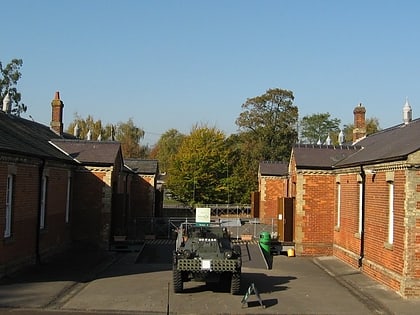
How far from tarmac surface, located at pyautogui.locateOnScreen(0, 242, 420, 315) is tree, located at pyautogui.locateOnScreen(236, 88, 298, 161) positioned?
43.2 meters

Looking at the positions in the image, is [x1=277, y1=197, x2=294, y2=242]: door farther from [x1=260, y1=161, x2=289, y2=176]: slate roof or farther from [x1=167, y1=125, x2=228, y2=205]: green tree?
[x1=167, y1=125, x2=228, y2=205]: green tree

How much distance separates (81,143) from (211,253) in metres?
13.4

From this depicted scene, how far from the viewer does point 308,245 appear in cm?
2386

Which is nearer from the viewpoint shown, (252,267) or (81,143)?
(252,267)

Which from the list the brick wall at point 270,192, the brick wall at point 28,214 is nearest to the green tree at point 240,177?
the brick wall at point 270,192

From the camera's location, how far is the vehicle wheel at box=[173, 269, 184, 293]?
46.9 ft

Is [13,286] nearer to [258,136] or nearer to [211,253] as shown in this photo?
[211,253]

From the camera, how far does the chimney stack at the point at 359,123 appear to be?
32406 millimetres

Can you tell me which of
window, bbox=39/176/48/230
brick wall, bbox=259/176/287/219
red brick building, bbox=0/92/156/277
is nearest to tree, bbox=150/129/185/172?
brick wall, bbox=259/176/287/219

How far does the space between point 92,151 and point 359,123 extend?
16.3 metres

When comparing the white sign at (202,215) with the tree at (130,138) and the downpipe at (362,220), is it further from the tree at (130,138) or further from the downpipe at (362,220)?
the tree at (130,138)

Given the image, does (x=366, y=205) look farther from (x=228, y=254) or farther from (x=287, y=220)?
(x=228, y=254)

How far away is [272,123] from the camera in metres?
65.5

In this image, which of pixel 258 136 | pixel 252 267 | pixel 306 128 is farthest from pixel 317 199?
pixel 306 128
